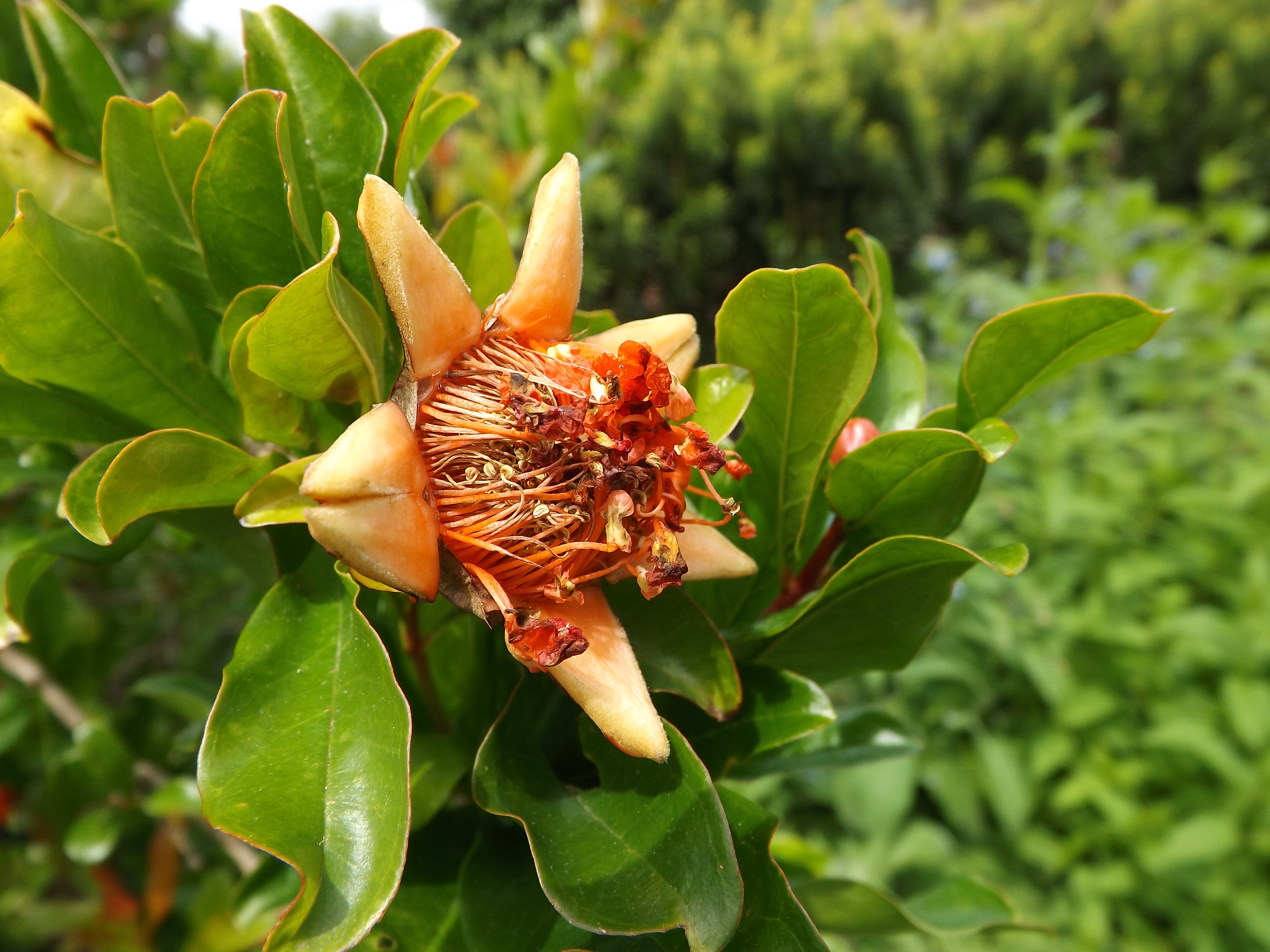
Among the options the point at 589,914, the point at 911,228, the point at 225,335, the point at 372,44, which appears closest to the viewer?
the point at 589,914

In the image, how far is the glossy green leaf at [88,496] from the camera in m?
0.51

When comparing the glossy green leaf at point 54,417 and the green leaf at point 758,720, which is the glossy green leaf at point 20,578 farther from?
the green leaf at point 758,720

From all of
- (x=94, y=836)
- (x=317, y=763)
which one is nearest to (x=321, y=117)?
(x=317, y=763)

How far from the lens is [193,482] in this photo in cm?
53

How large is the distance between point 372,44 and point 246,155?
502 inches

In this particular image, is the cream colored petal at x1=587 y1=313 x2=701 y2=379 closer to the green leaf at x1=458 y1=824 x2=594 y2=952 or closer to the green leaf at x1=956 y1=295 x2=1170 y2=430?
the green leaf at x1=956 y1=295 x2=1170 y2=430

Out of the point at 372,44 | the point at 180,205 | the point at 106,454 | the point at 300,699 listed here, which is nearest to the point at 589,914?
the point at 300,699

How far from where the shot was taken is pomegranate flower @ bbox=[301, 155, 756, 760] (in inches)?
18.3

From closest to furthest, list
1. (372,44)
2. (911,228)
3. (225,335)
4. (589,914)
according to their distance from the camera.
Result: (589,914), (225,335), (911,228), (372,44)

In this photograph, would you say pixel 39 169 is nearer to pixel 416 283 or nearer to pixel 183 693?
pixel 416 283

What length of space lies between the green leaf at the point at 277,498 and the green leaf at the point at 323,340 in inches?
2.6

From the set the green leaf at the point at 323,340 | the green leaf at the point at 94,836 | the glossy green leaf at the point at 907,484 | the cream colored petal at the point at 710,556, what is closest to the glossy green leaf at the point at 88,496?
the green leaf at the point at 323,340

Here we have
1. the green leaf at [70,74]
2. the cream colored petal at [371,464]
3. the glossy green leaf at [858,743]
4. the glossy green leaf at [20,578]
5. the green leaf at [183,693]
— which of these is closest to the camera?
the cream colored petal at [371,464]

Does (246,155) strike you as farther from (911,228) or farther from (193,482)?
(911,228)
